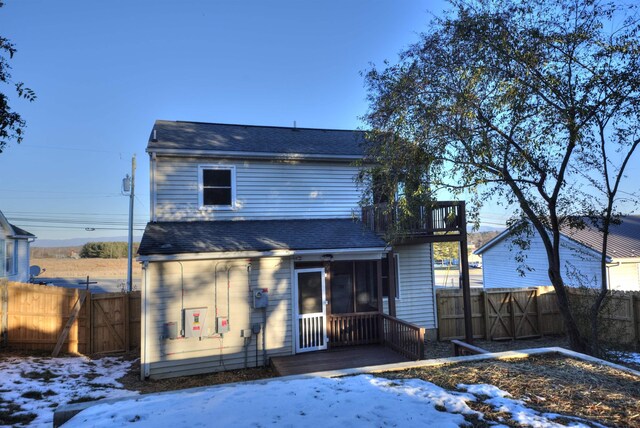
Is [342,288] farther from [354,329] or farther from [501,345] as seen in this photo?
[501,345]

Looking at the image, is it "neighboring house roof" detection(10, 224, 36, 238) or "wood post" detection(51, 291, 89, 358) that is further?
→ "neighboring house roof" detection(10, 224, 36, 238)

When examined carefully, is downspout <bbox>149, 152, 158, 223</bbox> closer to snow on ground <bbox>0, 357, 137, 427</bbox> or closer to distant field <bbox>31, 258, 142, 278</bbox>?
snow on ground <bbox>0, 357, 137, 427</bbox>

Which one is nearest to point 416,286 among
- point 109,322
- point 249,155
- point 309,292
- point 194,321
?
point 309,292

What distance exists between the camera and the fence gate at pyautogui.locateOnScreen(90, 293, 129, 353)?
10.4m

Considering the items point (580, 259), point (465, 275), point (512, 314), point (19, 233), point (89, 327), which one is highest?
point (19, 233)

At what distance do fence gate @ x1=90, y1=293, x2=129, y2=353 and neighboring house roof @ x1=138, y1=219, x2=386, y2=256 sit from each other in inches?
118


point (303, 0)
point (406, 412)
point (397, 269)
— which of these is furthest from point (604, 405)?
point (303, 0)

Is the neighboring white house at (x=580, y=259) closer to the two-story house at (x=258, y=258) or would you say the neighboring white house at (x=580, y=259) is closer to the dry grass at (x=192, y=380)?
the two-story house at (x=258, y=258)

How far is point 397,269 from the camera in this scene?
38.9ft

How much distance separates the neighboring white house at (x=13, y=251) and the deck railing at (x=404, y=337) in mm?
19531

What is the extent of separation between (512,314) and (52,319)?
14.6 m

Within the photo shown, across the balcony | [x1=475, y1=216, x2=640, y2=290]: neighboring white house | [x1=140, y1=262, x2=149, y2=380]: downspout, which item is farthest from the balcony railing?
[x1=140, y1=262, x2=149, y2=380]: downspout

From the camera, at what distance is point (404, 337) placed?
8656 millimetres

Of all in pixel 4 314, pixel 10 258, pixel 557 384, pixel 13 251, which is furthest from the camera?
pixel 13 251
